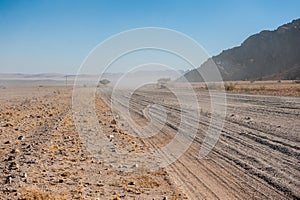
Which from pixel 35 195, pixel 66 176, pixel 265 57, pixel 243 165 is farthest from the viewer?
pixel 265 57

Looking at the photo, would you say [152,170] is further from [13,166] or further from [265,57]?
[265,57]

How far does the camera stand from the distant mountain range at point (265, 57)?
332 ft

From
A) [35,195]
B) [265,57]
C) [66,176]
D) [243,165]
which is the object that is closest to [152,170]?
[66,176]

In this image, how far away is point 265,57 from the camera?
110 metres

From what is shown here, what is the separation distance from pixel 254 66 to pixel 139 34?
105835 mm

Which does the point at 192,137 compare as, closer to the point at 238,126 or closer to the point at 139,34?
the point at 238,126

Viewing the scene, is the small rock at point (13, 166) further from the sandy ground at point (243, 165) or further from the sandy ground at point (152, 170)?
the sandy ground at point (243, 165)

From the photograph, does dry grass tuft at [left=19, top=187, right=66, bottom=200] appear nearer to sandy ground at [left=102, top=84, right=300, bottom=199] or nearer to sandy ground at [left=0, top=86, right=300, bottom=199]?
sandy ground at [left=0, top=86, right=300, bottom=199]

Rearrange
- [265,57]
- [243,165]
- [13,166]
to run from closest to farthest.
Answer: [13,166] → [243,165] → [265,57]

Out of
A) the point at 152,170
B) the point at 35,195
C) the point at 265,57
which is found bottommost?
the point at 152,170

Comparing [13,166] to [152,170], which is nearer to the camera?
[13,166]

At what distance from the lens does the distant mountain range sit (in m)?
101

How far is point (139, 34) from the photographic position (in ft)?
33.6

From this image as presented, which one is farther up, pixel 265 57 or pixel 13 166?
pixel 265 57
